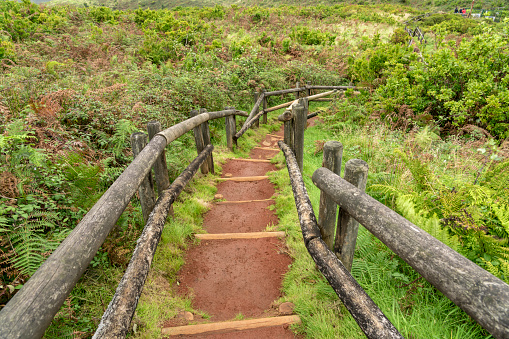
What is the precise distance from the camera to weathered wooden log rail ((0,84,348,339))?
856 mm

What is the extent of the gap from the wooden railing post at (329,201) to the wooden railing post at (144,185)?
1.63 meters

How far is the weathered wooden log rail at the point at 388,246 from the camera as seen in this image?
85 cm

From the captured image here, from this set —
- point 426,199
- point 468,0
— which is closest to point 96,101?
point 426,199

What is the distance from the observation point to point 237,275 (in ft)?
9.57

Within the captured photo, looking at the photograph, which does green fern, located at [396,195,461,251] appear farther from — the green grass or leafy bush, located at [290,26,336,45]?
leafy bush, located at [290,26,336,45]

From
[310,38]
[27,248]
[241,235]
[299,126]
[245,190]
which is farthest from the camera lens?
[310,38]

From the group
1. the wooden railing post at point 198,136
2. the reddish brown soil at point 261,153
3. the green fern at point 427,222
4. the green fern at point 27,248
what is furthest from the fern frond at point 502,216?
the reddish brown soil at point 261,153

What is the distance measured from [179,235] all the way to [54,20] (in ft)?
38.6

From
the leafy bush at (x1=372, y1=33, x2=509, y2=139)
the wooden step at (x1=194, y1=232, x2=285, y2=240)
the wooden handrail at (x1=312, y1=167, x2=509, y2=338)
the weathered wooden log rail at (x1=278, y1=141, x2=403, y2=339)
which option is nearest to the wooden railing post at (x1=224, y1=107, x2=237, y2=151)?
the wooden step at (x1=194, y1=232, x2=285, y2=240)

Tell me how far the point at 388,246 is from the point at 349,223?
777mm

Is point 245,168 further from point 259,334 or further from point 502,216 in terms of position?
point 502,216

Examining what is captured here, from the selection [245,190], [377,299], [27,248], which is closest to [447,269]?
[377,299]

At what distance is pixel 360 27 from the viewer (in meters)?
21.0

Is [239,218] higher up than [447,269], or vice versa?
[447,269]
